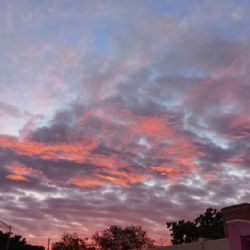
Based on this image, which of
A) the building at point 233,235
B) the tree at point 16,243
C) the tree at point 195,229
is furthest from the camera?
the tree at point 16,243

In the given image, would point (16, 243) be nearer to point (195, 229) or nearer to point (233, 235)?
point (195, 229)

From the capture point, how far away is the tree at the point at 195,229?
74.1 meters

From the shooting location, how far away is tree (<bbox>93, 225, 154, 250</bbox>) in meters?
97.4

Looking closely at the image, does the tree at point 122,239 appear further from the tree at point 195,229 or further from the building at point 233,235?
the building at point 233,235

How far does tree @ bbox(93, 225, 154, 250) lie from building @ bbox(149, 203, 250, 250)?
56576 millimetres

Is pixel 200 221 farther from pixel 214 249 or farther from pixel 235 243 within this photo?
pixel 235 243

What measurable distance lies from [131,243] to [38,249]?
21676mm

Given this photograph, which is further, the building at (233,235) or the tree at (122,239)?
the tree at (122,239)

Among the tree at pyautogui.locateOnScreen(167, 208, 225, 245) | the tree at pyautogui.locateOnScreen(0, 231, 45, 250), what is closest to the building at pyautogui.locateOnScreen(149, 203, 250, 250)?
the tree at pyautogui.locateOnScreen(167, 208, 225, 245)

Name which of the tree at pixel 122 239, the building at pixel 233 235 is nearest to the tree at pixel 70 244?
the tree at pixel 122 239

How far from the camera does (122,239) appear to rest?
9850 cm

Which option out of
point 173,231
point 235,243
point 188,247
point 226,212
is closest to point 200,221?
point 173,231

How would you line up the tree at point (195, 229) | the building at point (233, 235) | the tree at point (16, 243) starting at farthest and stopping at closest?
the tree at point (16, 243) → the tree at point (195, 229) → the building at point (233, 235)

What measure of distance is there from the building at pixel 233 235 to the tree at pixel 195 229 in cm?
3179
